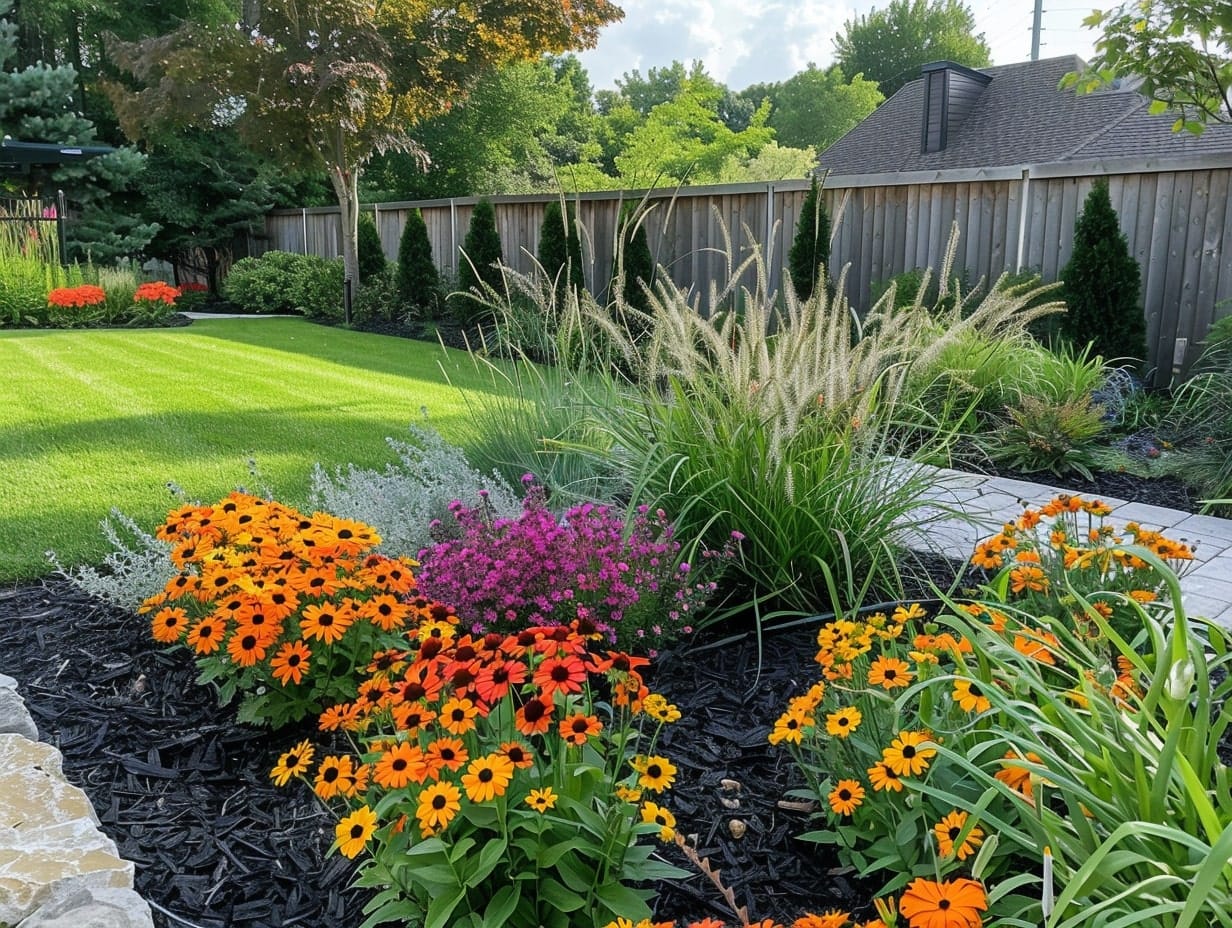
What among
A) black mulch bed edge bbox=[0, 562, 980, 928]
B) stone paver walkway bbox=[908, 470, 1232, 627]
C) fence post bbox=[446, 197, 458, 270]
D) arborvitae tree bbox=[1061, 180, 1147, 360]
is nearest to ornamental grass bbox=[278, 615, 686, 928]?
black mulch bed edge bbox=[0, 562, 980, 928]

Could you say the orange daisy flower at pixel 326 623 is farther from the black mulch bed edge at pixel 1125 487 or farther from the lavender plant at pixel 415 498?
the black mulch bed edge at pixel 1125 487

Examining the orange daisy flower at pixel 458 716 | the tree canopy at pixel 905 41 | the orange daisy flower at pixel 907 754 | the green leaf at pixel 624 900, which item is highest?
the tree canopy at pixel 905 41

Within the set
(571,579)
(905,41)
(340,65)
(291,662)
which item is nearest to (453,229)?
(340,65)

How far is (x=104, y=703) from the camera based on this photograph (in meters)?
2.50

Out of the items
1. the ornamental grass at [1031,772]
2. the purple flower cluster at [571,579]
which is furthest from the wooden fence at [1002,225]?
the ornamental grass at [1031,772]

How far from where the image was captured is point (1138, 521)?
429 centimetres

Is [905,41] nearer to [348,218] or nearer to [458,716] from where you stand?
[348,218]

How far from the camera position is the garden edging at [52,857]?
1.67m

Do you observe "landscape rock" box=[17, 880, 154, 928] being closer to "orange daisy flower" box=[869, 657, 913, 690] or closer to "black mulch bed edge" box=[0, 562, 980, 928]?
"black mulch bed edge" box=[0, 562, 980, 928]

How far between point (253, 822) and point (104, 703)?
75 centimetres

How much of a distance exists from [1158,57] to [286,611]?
591 centimetres

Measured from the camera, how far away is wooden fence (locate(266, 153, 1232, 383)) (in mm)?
7016

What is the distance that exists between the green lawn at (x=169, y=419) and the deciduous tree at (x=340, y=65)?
3869 millimetres

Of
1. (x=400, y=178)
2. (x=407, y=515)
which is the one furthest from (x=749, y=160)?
(x=407, y=515)
